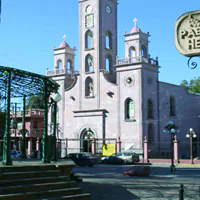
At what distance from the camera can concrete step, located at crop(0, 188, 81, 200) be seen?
→ 10250 mm

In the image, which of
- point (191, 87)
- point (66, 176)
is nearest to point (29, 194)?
point (66, 176)

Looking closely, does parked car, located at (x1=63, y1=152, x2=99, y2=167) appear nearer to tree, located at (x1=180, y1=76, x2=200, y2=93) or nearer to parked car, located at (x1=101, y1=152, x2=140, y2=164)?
parked car, located at (x1=101, y1=152, x2=140, y2=164)

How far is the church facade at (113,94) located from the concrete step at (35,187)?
31442 mm

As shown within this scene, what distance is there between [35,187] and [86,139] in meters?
36.1

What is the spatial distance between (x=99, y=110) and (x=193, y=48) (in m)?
40.4

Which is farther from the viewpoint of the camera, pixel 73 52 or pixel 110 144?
pixel 73 52

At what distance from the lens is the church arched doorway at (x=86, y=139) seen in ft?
156

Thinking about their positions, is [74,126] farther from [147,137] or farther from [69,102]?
[147,137]

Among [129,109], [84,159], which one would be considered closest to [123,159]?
[84,159]

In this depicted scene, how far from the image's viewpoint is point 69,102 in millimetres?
50625

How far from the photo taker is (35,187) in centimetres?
1112

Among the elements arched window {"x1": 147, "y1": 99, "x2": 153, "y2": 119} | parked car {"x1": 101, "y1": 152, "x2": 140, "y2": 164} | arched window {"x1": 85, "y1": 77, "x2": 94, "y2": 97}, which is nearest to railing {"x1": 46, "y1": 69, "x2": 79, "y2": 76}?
arched window {"x1": 85, "y1": 77, "x2": 94, "y2": 97}

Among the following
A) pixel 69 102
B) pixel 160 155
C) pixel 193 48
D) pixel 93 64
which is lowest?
pixel 160 155

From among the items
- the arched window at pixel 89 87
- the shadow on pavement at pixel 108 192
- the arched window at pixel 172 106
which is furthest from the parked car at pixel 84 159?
the shadow on pavement at pixel 108 192
